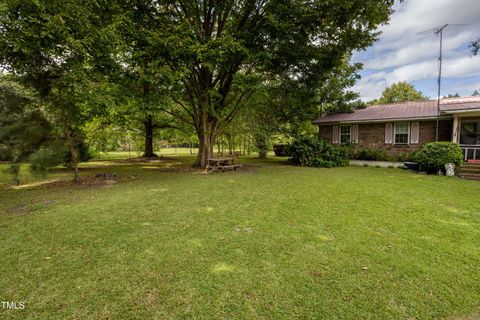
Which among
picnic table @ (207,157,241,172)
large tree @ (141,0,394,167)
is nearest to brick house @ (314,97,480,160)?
large tree @ (141,0,394,167)

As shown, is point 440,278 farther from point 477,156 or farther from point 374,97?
point 374,97

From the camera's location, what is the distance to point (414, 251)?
127 inches

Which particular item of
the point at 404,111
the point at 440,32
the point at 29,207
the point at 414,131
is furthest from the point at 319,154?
the point at 29,207

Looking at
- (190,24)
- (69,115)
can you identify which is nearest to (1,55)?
(69,115)

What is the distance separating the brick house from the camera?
36.5 feet

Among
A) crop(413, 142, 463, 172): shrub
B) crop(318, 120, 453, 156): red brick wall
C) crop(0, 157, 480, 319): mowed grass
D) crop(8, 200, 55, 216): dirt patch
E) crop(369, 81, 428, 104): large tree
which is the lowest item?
crop(0, 157, 480, 319): mowed grass

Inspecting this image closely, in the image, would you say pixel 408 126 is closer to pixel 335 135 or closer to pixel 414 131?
pixel 414 131

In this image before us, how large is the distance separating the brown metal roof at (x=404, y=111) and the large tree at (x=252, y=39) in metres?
4.61

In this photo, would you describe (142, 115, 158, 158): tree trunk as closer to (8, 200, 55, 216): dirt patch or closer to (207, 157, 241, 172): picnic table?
(207, 157, 241, 172): picnic table

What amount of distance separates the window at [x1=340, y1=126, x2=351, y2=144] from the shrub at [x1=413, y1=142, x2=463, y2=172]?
5038 mm

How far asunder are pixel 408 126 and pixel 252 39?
1003cm

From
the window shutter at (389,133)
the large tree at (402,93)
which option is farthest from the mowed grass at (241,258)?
the large tree at (402,93)

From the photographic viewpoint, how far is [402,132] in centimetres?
1331

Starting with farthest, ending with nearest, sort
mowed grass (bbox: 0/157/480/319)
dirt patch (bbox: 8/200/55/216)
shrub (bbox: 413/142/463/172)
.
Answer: shrub (bbox: 413/142/463/172)
dirt patch (bbox: 8/200/55/216)
mowed grass (bbox: 0/157/480/319)
